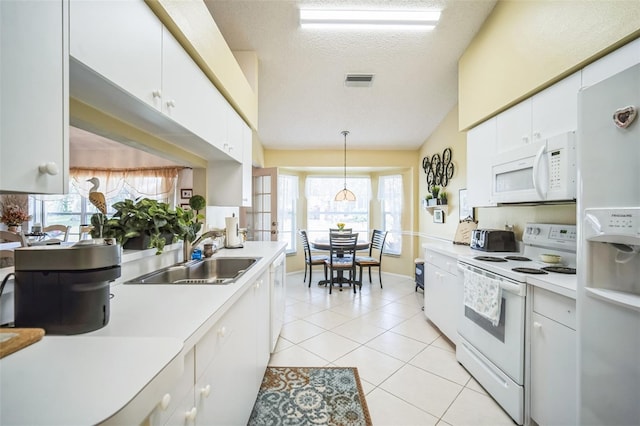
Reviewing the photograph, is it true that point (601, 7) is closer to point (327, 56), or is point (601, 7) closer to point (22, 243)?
point (327, 56)

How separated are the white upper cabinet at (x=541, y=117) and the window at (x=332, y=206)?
11.6ft

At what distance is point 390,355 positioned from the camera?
2.29 meters

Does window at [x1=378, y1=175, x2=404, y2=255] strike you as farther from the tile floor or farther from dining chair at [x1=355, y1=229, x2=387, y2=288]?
the tile floor

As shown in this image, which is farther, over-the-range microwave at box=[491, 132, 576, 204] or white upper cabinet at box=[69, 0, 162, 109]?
over-the-range microwave at box=[491, 132, 576, 204]

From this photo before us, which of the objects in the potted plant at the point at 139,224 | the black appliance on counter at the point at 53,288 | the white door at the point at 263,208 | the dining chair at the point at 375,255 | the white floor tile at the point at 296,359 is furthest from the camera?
the dining chair at the point at 375,255

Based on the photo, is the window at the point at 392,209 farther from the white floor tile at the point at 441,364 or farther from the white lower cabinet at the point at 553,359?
the white lower cabinet at the point at 553,359

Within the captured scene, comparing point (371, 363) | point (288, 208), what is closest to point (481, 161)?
point (371, 363)

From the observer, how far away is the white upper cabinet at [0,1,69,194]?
1.95 ft

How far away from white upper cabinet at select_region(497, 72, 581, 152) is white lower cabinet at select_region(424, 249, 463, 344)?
1.09 meters

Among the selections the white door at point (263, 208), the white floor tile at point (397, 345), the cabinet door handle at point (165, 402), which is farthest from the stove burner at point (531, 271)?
the white door at point (263, 208)

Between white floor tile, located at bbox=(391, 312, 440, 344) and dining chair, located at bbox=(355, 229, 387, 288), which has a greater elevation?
dining chair, located at bbox=(355, 229, 387, 288)

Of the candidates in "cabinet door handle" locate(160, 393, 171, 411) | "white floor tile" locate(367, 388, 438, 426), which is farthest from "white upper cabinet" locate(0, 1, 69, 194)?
"white floor tile" locate(367, 388, 438, 426)

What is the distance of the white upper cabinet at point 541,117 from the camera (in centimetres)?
159

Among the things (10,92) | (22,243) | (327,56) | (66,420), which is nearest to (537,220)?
(327,56)
